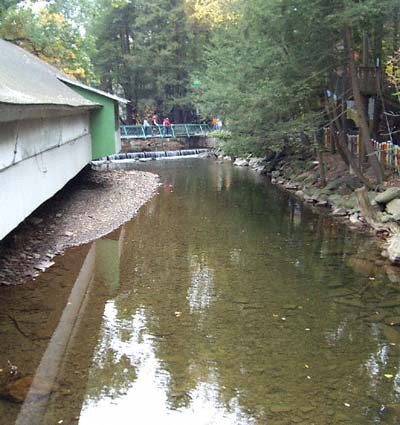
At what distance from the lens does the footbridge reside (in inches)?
1355

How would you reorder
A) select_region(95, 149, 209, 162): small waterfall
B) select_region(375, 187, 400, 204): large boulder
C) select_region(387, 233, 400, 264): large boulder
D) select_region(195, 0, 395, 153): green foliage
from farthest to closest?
select_region(95, 149, 209, 162): small waterfall < select_region(375, 187, 400, 204): large boulder < select_region(195, 0, 395, 153): green foliage < select_region(387, 233, 400, 264): large boulder

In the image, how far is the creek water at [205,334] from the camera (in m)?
5.12

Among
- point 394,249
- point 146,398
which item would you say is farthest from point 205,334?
point 394,249

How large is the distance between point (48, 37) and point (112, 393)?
53.1 ft

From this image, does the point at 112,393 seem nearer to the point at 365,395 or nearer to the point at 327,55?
the point at 365,395

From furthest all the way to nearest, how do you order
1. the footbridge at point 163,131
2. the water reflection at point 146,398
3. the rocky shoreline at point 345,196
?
1. the footbridge at point 163,131
2. the rocky shoreline at point 345,196
3. the water reflection at point 146,398

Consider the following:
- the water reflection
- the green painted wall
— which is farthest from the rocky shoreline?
the green painted wall

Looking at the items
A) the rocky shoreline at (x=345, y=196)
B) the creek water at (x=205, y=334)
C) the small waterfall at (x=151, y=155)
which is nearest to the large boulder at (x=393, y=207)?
the rocky shoreline at (x=345, y=196)

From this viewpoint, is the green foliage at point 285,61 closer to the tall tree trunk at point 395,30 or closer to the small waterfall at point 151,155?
the tall tree trunk at point 395,30

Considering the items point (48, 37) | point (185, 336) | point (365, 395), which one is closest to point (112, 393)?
point (185, 336)

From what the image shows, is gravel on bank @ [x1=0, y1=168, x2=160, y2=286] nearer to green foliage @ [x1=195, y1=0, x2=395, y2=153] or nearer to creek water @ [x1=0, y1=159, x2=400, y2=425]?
creek water @ [x1=0, y1=159, x2=400, y2=425]

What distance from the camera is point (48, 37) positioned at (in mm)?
18297

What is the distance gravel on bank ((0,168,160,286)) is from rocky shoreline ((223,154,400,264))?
5.69 meters

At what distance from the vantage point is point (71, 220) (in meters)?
12.8
